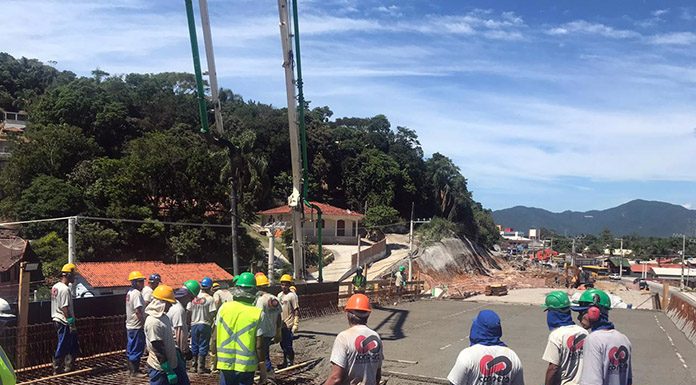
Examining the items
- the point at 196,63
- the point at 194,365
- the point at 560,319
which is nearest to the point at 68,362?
the point at 194,365

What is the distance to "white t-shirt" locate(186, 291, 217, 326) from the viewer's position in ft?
30.9

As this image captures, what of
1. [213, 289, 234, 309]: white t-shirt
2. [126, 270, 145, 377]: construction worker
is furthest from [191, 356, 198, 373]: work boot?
[126, 270, 145, 377]: construction worker

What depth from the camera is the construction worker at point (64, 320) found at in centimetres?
903

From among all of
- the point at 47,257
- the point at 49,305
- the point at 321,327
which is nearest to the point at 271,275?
the point at 321,327

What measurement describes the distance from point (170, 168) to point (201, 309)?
104ft

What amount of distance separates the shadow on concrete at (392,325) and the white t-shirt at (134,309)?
23.6 ft

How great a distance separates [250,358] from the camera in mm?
5957

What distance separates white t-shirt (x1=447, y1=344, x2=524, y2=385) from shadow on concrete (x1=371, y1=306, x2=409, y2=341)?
34.6 feet

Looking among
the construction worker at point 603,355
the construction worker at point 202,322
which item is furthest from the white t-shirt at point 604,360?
the construction worker at point 202,322

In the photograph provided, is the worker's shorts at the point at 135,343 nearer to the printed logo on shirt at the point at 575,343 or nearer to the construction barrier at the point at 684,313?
the printed logo on shirt at the point at 575,343

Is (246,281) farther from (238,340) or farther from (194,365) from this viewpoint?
(194,365)

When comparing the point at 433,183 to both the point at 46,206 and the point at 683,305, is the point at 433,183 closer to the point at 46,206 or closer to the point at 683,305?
the point at 46,206

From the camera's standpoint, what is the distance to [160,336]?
6.03 metres

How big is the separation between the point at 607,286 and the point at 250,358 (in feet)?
161
